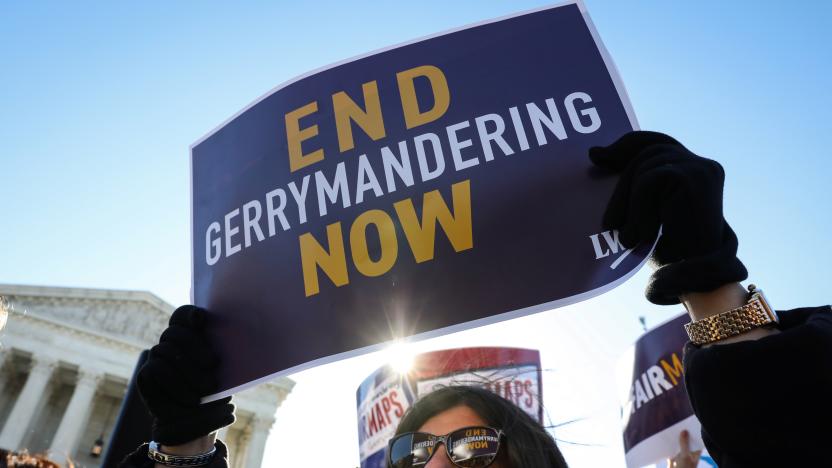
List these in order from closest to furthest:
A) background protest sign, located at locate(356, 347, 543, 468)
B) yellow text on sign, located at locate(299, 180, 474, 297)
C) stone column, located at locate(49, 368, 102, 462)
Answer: yellow text on sign, located at locate(299, 180, 474, 297), background protest sign, located at locate(356, 347, 543, 468), stone column, located at locate(49, 368, 102, 462)

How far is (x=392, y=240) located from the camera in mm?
1652

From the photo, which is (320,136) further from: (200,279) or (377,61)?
(200,279)

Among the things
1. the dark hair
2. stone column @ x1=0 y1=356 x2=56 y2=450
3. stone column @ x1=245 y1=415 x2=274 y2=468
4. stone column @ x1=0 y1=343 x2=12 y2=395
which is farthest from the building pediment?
the dark hair

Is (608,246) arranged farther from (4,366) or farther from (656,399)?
(4,366)

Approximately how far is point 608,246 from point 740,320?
376 millimetres

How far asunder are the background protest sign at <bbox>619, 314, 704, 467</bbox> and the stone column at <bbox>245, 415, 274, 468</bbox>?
32.3 m

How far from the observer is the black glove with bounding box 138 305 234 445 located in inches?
64.1

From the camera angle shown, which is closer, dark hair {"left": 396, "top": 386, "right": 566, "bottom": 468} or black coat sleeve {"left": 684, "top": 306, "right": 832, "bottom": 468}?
black coat sleeve {"left": 684, "top": 306, "right": 832, "bottom": 468}

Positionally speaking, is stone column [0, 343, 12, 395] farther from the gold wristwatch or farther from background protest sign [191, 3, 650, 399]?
the gold wristwatch

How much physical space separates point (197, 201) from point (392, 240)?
929 millimetres

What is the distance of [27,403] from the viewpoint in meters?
28.7

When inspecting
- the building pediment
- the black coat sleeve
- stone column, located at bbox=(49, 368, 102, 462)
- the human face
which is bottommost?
the black coat sleeve

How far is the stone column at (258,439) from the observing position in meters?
32.4

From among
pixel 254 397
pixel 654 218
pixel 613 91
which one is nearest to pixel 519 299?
pixel 654 218
